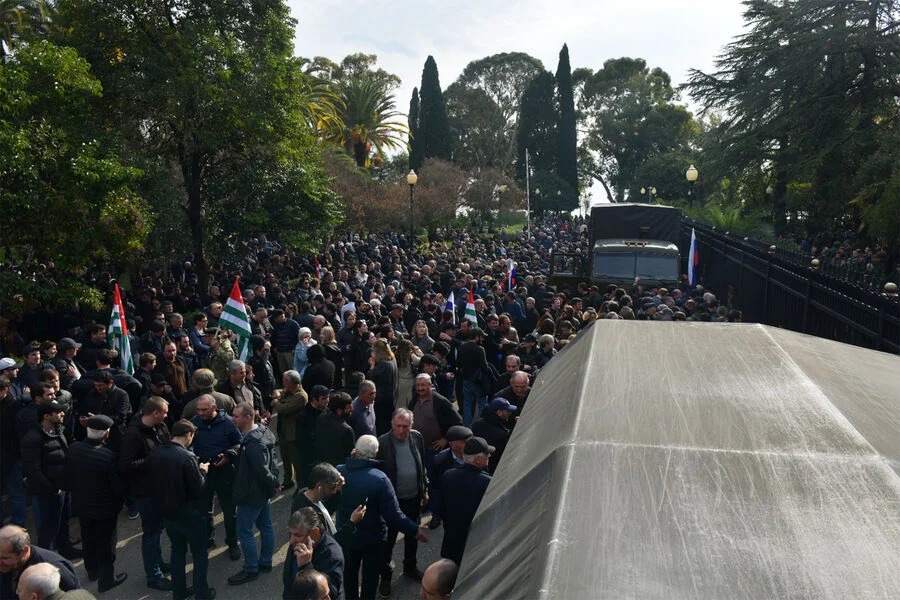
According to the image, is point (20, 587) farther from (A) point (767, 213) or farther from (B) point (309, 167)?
(A) point (767, 213)

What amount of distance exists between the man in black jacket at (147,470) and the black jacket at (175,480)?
0.16 m

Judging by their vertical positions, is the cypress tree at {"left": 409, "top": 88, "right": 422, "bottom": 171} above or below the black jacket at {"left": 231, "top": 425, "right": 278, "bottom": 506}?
above

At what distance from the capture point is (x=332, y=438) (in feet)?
22.6

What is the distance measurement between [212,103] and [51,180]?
5.62 m

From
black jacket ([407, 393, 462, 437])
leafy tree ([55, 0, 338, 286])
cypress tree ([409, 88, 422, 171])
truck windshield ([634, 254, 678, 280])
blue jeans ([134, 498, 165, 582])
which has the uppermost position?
cypress tree ([409, 88, 422, 171])

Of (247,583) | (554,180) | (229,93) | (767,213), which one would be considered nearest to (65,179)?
(229,93)

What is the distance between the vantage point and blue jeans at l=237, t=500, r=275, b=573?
6348mm

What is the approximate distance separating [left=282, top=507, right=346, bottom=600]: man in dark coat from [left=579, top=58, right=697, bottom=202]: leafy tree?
65451 mm

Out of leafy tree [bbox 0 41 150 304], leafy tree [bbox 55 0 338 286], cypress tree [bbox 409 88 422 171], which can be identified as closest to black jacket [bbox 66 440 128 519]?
leafy tree [bbox 0 41 150 304]

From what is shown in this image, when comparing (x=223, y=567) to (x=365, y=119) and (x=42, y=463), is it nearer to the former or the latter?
(x=42, y=463)

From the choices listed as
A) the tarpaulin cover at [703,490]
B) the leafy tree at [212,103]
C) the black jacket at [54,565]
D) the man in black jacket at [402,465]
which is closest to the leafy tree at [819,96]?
the leafy tree at [212,103]

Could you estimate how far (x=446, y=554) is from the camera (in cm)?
564

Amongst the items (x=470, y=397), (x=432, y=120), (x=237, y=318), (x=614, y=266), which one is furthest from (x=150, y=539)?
(x=432, y=120)

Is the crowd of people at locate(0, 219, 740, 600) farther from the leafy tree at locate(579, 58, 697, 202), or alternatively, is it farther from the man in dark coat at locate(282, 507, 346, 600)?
the leafy tree at locate(579, 58, 697, 202)
